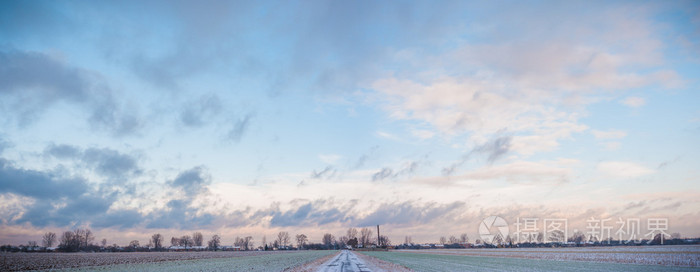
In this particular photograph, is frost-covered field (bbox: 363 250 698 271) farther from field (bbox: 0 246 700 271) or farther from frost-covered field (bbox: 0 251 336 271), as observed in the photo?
frost-covered field (bbox: 0 251 336 271)

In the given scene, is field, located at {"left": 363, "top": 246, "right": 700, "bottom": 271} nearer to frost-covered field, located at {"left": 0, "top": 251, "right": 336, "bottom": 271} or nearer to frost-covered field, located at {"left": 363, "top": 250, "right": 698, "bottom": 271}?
frost-covered field, located at {"left": 363, "top": 250, "right": 698, "bottom": 271}

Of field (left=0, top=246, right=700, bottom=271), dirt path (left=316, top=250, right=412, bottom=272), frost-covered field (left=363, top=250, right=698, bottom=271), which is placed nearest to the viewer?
frost-covered field (left=363, top=250, right=698, bottom=271)

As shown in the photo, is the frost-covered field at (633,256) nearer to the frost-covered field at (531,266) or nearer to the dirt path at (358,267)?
the frost-covered field at (531,266)

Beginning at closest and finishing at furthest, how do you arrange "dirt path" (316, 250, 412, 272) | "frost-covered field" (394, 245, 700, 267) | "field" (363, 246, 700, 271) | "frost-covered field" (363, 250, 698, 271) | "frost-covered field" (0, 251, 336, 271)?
"frost-covered field" (363, 250, 698, 271)
"field" (363, 246, 700, 271)
"dirt path" (316, 250, 412, 272)
"frost-covered field" (394, 245, 700, 267)
"frost-covered field" (0, 251, 336, 271)

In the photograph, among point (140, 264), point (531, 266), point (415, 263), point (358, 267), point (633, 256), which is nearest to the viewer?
point (531, 266)

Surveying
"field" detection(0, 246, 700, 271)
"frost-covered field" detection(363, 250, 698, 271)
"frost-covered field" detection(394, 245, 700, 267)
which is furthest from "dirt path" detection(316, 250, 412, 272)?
"frost-covered field" detection(394, 245, 700, 267)

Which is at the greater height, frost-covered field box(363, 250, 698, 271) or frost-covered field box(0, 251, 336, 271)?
frost-covered field box(363, 250, 698, 271)

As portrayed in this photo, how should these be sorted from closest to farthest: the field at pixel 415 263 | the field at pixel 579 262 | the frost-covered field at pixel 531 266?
the frost-covered field at pixel 531 266, the field at pixel 579 262, the field at pixel 415 263

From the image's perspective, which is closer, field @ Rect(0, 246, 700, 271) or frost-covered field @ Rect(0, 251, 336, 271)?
field @ Rect(0, 246, 700, 271)

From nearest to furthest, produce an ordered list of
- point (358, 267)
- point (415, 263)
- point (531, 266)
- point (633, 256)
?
point (531, 266) < point (358, 267) < point (415, 263) < point (633, 256)

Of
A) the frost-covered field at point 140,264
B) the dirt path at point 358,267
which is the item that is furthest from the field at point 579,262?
the frost-covered field at point 140,264

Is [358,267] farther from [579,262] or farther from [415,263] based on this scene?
[579,262]

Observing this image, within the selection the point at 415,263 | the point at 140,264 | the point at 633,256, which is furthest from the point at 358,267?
the point at 633,256

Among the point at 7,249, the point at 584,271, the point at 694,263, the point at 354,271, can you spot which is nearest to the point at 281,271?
the point at 354,271
